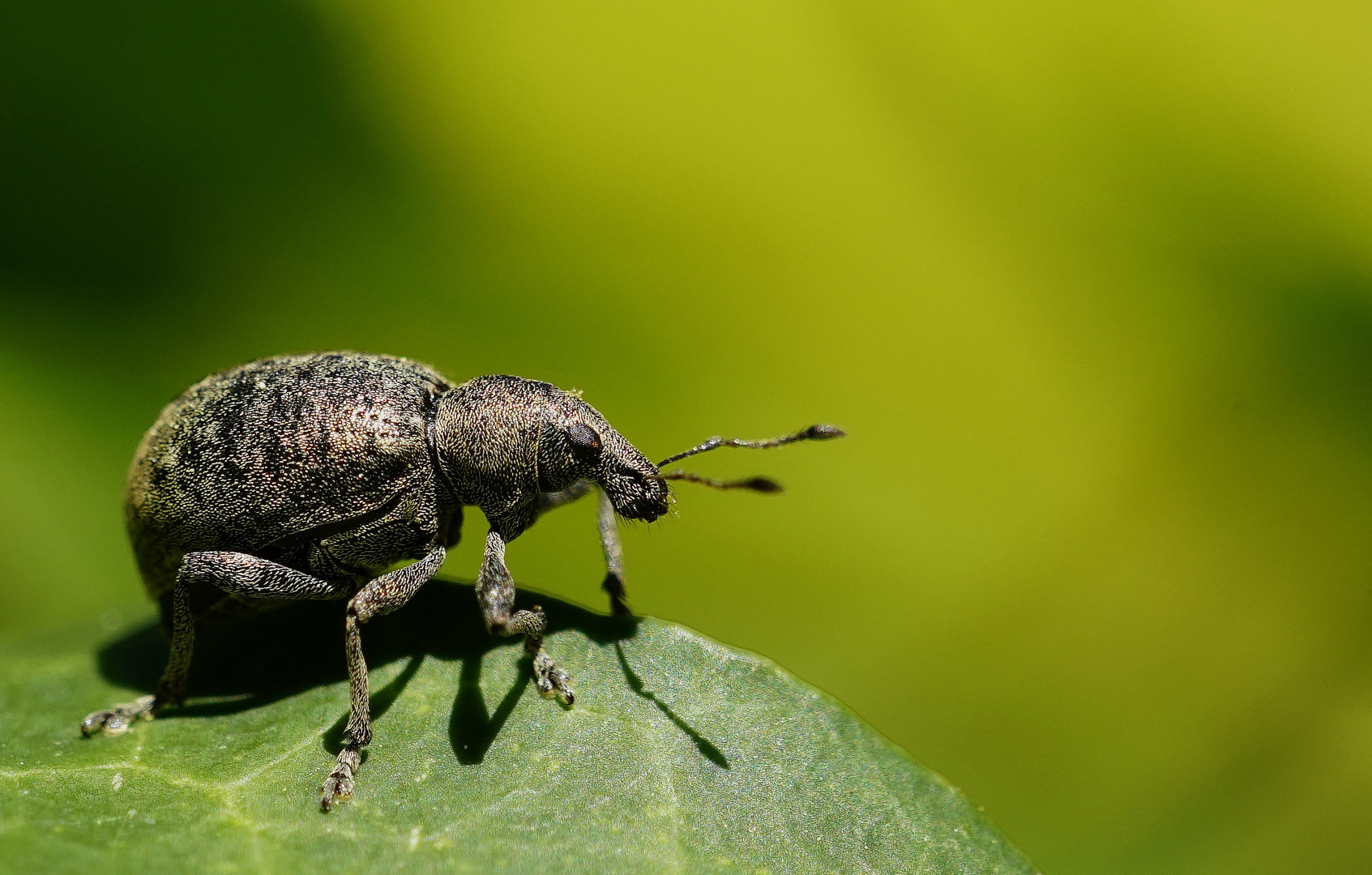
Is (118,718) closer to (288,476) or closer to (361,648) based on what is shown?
(361,648)

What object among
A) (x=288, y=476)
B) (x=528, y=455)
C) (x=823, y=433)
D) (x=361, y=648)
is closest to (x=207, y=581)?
(x=288, y=476)

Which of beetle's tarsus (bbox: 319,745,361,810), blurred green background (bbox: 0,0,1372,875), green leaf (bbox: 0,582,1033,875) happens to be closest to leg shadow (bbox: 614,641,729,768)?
green leaf (bbox: 0,582,1033,875)

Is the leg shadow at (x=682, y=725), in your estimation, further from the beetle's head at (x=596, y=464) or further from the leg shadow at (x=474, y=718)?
the beetle's head at (x=596, y=464)

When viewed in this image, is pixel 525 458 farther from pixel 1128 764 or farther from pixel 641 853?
pixel 1128 764

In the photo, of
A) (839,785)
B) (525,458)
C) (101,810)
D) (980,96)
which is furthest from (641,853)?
(980,96)

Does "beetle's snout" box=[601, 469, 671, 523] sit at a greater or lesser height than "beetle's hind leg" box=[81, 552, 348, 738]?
greater

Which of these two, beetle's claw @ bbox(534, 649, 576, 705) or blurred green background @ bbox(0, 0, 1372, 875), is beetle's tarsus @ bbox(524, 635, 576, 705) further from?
blurred green background @ bbox(0, 0, 1372, 875)
